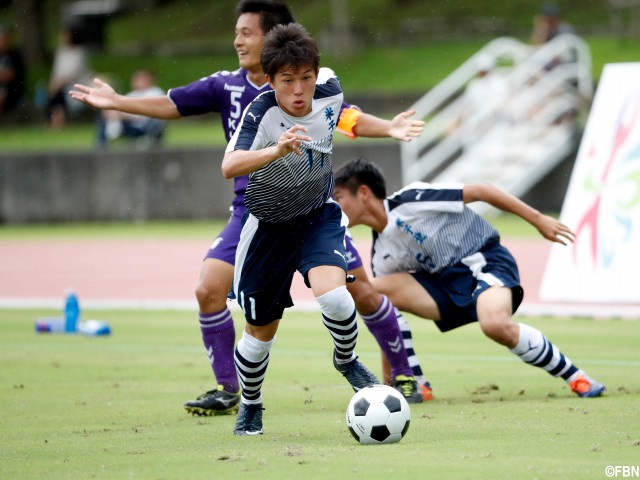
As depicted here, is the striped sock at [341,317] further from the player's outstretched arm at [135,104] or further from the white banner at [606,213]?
the white banner at [606,213]

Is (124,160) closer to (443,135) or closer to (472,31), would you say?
(443,135)

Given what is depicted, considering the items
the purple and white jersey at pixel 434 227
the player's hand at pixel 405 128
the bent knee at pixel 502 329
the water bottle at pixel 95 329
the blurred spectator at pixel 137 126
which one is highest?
the player's hand at pixel 405 128

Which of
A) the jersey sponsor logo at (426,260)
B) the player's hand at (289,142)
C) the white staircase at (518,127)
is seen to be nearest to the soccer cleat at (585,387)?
the jersey sponsor logo at (426,260)

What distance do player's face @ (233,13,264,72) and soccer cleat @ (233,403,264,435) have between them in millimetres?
2267

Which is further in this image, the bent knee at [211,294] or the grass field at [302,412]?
Result: the bent knee at [211,294]

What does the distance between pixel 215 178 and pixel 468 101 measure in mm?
5100

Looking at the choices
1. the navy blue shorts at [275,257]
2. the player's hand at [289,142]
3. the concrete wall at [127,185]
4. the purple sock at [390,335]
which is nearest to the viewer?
the player's hand at [289,142]

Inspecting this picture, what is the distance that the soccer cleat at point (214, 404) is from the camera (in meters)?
7.57

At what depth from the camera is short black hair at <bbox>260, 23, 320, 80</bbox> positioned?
6406 millimetres

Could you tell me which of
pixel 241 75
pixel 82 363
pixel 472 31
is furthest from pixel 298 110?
pixel 472 31

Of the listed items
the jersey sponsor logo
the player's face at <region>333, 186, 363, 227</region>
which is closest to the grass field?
the jersey sponsor logo

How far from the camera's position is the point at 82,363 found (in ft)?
32.8

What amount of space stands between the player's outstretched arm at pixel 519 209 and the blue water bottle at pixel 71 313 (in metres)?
4.75

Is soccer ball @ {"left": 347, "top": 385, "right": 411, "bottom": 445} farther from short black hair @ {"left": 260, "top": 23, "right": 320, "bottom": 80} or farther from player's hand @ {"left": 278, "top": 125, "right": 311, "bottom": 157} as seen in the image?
short black hair @ {"left": 260, "top": 23, "right": 320, "bottom": 80}
